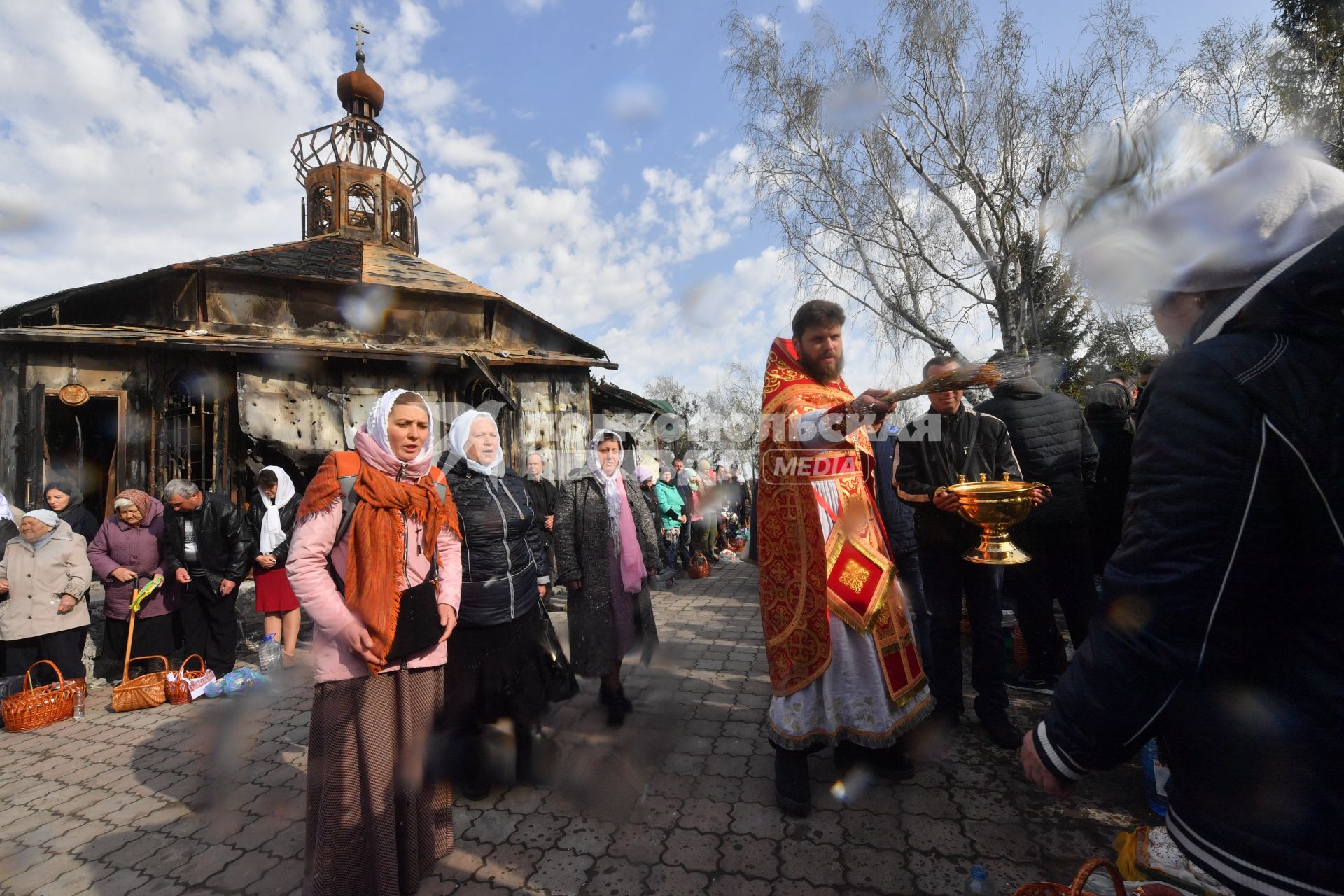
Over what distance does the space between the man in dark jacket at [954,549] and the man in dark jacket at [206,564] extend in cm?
644

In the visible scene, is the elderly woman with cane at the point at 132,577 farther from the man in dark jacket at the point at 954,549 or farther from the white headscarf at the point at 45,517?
the man in dark jacket at the point at 954,549

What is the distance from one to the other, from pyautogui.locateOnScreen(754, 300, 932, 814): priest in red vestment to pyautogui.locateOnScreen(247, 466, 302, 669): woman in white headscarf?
5272 millimetres

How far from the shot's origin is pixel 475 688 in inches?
127

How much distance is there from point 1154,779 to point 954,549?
132 centimetres

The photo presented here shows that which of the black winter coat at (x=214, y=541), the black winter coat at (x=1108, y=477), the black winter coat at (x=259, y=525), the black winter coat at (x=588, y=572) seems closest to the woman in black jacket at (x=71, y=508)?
the black winter coat at (x=214, y=541)

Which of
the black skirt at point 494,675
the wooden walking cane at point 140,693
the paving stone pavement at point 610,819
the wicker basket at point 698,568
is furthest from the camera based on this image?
the wicker basket at point 698,568

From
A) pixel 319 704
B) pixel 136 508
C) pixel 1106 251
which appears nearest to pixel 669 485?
pixel 136 508

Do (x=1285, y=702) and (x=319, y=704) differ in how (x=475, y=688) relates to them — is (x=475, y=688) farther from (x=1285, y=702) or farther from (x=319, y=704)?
(x=1285, y=702)

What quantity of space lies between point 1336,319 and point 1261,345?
3.6 inches

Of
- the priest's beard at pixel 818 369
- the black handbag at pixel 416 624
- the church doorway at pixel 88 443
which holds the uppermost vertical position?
the church doorway at pixel 88 443

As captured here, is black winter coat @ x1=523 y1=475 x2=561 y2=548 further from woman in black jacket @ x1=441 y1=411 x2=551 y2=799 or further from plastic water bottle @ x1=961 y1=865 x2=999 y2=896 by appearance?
plastic water bottle @ x1=961 y1=865 x2=999 y2=896

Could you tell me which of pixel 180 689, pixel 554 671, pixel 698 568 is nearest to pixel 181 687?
pixel 180 689

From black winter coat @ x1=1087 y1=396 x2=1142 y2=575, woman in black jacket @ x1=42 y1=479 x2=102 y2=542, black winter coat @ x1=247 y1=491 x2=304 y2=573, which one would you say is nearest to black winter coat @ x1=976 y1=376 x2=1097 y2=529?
black winter coat @ x1=1087 y1=396 x2=1142 y2=575

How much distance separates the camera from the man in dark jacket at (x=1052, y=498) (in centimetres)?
391
